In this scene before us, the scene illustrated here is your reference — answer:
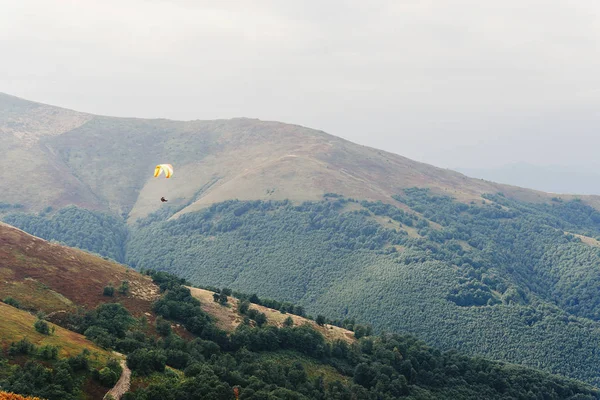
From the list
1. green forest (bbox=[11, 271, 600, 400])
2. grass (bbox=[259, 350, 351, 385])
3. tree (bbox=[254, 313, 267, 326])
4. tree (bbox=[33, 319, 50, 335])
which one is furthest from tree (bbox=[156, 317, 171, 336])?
tree (bbox=[33, 319, 50, 335])

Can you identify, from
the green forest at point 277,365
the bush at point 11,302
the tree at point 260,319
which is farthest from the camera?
Answer: the tree at point 260,319

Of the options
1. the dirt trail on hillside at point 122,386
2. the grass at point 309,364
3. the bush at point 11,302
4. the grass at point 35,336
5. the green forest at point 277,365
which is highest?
the grass at point 35,336

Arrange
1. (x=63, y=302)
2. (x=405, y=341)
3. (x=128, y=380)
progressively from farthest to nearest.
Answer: (x=405, y=341)
(x=63, y=302)
(x=128, y=380)

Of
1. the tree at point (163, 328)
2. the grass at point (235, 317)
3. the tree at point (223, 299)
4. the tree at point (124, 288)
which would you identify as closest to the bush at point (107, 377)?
the tree at point (163, 328)

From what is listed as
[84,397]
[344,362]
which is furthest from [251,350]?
[84,397]

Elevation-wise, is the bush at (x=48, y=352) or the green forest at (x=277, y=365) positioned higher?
the bush at (x=48, y=352)

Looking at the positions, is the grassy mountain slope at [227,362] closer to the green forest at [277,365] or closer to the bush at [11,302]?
the green forest at [277,365]

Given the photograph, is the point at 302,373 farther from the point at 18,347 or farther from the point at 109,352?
the point at 18,347
